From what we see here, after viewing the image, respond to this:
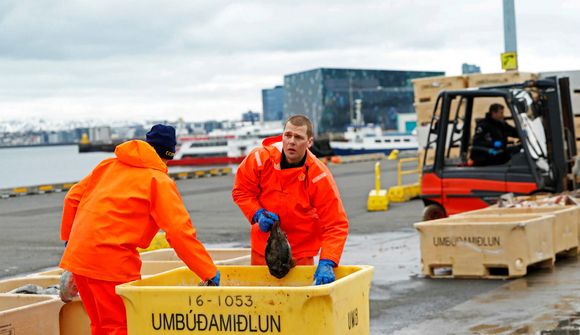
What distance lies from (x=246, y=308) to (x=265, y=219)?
4.03 feet

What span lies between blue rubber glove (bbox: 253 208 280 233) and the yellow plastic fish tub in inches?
36.7

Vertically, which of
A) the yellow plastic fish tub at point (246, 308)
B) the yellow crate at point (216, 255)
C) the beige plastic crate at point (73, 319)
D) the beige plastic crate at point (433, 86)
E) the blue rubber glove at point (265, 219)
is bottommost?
the beige plastic crate at point (73, 319)

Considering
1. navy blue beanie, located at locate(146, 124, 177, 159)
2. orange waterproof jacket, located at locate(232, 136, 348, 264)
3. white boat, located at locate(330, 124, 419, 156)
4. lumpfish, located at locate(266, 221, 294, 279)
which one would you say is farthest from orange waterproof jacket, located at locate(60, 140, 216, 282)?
white boat, located at locate(330, 124, 419, 156)

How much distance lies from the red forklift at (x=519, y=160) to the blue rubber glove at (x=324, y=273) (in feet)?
32.5

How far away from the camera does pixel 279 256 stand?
22.7 feet

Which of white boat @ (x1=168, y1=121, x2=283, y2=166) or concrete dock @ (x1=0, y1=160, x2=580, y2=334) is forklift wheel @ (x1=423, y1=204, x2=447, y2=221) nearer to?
concrete dock @ (x1=0, y1=160, x2=580, y2=334)

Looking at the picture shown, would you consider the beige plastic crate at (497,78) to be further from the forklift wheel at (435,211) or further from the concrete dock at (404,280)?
the forklift wheel at (435,211)

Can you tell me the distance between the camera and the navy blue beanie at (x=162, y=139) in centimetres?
665

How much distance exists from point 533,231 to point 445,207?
13.8 ft

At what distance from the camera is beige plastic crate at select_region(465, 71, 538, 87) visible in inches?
879

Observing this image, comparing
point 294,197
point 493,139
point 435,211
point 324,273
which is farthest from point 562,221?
point 324,273

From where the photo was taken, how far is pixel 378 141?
104438mm

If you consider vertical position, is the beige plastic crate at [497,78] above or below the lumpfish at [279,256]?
above

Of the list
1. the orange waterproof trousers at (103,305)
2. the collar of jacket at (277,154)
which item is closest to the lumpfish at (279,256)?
the collar of jacket at (277,154)
